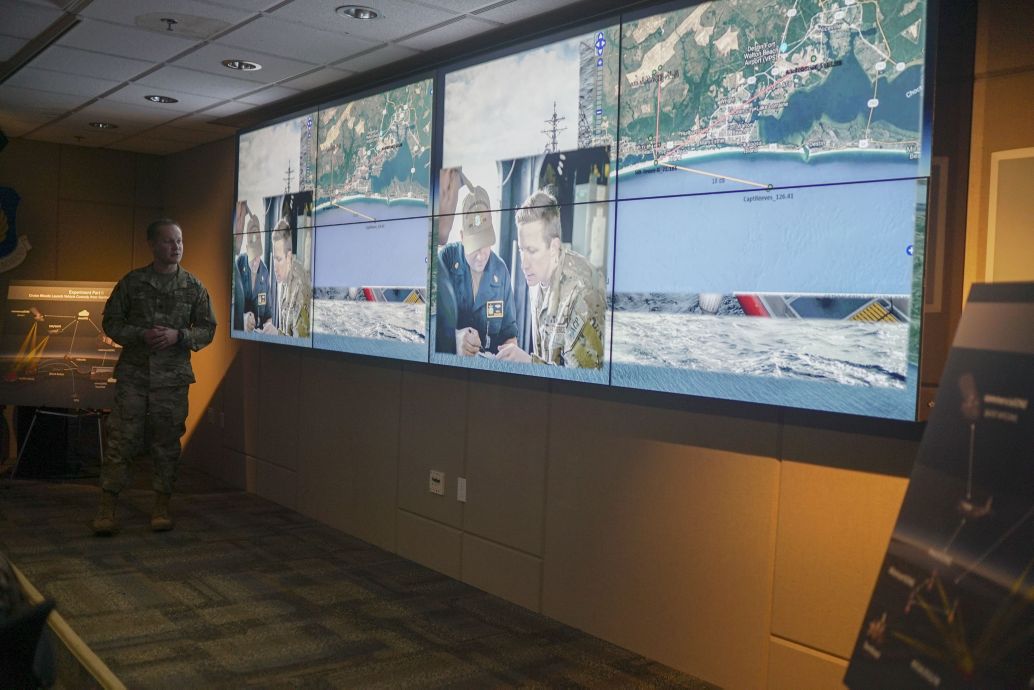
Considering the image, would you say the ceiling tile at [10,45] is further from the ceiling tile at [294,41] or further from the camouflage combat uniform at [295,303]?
the camouflage combat uniform at [295,303]

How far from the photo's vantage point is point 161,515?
5090mm

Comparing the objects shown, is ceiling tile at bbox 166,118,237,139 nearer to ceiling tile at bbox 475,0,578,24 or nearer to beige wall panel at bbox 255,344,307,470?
beige wall panel at bbox 255,344,307,470

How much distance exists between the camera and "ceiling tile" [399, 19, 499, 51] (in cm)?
404

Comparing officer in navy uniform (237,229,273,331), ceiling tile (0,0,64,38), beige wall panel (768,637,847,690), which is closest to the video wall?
beige wall panel (768,637,847,690)

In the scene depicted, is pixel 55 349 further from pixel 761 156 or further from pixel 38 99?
pixel 761 156

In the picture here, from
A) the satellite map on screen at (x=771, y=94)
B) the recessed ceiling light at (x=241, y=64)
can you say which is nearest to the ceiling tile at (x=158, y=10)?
the recessed ceiling light at (x=241, y=64)

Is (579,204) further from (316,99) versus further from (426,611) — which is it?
(316,99)

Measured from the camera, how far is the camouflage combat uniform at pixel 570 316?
3.50 m

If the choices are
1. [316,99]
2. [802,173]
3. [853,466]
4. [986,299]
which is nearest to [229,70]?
[316,99]

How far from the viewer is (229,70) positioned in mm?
4980

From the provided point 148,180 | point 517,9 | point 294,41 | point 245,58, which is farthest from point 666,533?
point 148,180

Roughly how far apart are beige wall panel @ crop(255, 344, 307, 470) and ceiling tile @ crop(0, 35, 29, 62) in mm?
2217

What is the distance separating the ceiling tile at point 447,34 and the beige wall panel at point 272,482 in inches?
110

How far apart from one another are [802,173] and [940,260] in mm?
505
